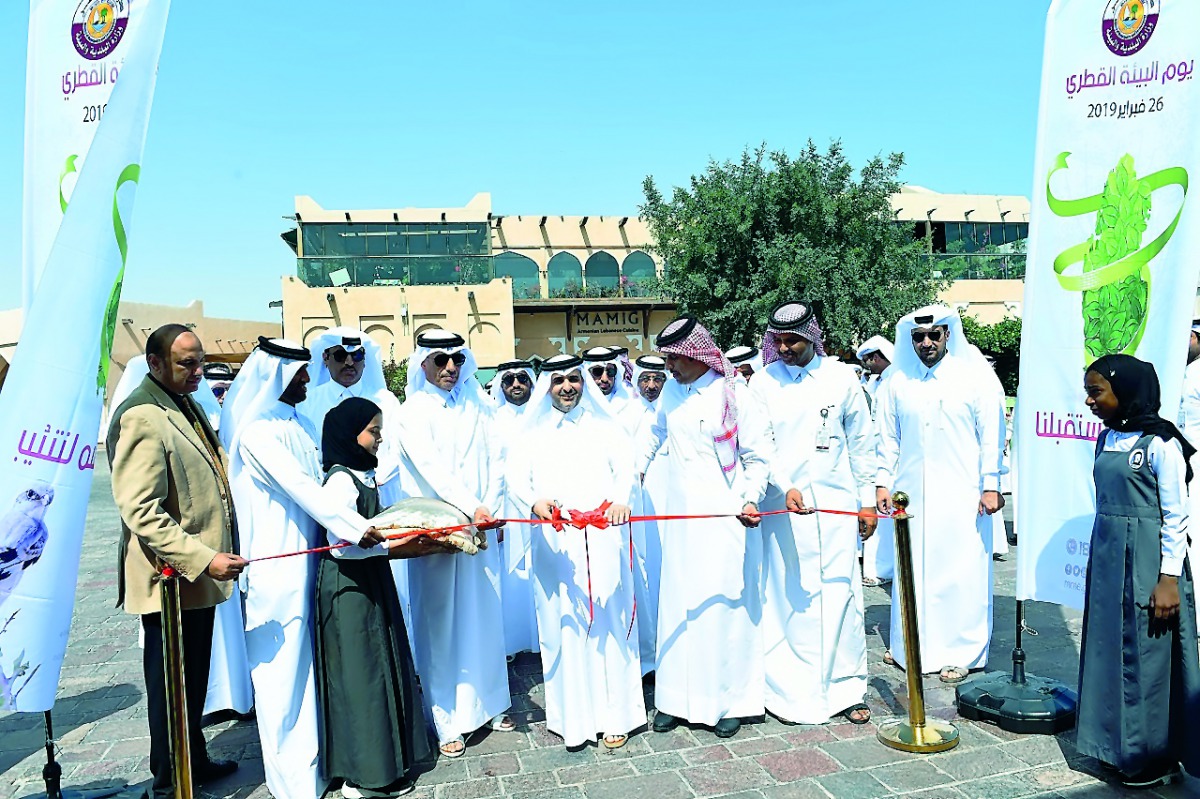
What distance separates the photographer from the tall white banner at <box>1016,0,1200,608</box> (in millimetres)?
3688

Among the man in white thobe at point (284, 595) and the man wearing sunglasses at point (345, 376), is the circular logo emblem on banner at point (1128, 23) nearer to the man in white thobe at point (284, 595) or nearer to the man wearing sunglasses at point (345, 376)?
the man in white thobe at point (284, 595)

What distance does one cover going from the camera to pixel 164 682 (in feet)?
11.7

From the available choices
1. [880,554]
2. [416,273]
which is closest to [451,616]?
[880,554]

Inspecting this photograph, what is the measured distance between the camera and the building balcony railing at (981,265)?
30.6 metres

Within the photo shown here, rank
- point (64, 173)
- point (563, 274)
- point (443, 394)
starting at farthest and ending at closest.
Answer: point (563, 274)
point (443, 394)
point (64, 173)

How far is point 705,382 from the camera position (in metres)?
4.49

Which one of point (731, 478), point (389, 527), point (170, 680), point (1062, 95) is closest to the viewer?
point (170, 680)

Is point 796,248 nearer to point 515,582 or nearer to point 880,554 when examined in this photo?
point 880,554

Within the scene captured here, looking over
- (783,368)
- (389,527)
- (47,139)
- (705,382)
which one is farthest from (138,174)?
(783,368)

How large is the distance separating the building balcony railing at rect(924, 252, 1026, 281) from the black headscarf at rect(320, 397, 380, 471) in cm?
3011

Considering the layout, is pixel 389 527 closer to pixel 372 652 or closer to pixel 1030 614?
pixel 372 652

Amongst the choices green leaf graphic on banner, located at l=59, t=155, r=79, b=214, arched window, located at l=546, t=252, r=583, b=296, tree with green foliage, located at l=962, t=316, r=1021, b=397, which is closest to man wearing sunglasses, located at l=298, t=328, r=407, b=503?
green leaf graphic on banner, located at l=59, t=155, r=79, b=214

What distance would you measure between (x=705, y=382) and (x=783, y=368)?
656mm

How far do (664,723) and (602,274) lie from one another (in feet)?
96.2
